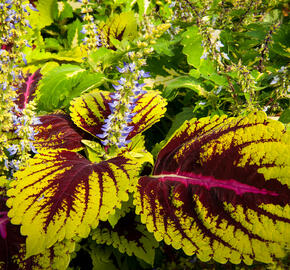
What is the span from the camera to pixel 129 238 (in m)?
1.06

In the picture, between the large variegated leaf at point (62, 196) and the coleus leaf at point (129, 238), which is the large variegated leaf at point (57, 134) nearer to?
the large variegated leaf at point (62, 196)

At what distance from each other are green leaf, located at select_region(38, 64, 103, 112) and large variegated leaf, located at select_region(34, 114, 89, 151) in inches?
9.0

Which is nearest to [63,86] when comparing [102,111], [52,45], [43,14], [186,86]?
[102,111]

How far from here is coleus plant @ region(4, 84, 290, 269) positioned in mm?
770

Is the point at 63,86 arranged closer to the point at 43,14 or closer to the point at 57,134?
the point at 57,134

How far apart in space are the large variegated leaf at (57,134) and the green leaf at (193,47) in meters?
0.61

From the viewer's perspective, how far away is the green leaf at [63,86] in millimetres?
1491

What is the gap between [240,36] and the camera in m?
1.75

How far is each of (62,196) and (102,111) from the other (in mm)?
480

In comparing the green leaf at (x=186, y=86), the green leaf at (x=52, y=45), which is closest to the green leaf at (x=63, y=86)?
the green leaf at (x=186, y=86)

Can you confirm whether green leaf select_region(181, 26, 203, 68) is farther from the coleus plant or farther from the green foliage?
the coleus plant

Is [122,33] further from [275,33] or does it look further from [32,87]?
[275,33]

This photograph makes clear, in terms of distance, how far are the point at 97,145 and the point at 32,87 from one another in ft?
2.01

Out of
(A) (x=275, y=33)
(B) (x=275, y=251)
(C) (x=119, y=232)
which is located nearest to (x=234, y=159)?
(B) (x=275, y=251)
